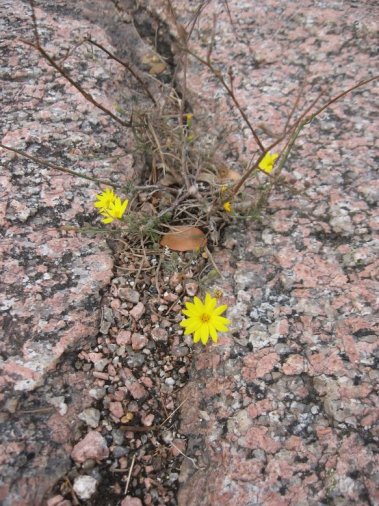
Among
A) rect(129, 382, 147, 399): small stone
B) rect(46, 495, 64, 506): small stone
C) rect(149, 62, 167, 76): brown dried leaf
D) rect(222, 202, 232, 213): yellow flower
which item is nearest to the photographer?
rect(46, 495, 64, 506): small stone

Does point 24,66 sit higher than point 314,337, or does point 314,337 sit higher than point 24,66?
point 24,66

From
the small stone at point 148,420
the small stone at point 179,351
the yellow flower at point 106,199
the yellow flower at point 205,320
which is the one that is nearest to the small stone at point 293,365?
the yellow flower at point 205,320

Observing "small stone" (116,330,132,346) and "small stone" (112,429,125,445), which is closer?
"small stone" (112,429,125,445)

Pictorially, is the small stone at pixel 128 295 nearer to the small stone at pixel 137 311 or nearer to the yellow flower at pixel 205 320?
the small stone at pixel 137 311

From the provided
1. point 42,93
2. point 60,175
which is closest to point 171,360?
point 60,175

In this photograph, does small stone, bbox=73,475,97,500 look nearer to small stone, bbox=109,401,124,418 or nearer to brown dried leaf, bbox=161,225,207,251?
small stone, bbox=109,401,124,418

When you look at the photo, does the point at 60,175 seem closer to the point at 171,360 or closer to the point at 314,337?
the point at 171,360

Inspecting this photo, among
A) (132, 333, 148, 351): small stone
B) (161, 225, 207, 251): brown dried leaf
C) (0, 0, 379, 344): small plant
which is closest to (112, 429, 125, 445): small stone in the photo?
(132, 333, 148, 351): small stone
